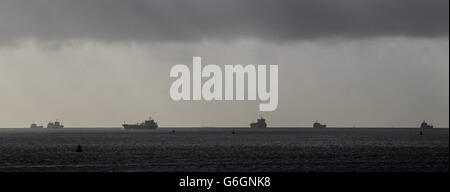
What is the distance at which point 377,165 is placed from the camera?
102375mm

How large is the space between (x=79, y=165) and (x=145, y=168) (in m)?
13.8

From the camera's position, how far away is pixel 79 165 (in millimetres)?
104875
